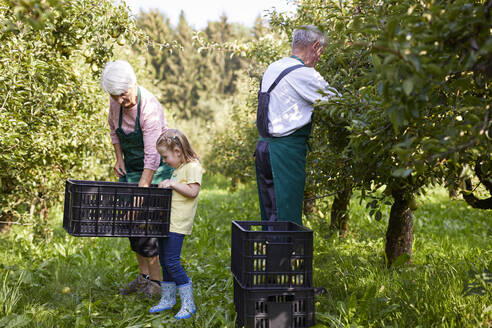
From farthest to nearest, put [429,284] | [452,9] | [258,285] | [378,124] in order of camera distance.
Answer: [429,284] → [258,285] → [378,124] → [452,9]

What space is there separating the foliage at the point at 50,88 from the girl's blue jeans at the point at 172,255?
144cm

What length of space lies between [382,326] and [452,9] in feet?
6.59

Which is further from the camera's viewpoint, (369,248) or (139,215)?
(369,248)

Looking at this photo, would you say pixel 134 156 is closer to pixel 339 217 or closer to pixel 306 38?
pixel 306 38

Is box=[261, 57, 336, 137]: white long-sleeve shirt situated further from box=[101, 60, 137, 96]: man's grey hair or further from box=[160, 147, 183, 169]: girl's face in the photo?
box=[101, 60, 137, 96]: man's grey hair

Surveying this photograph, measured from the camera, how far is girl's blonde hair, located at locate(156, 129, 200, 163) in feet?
11.2

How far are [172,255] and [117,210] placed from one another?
1.74 ft

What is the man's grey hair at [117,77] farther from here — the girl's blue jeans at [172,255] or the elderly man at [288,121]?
the girl's blue jeans at [172,255]

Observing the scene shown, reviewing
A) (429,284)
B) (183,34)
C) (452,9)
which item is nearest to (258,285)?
(429,284)

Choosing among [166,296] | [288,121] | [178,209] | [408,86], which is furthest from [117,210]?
[408,86]

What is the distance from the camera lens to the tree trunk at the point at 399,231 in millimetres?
4426

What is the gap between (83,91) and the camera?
194 inches

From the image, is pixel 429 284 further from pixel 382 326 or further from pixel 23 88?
pixel 23 88

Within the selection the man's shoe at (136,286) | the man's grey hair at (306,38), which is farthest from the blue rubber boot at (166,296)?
the man's grey hair at (306,38)
